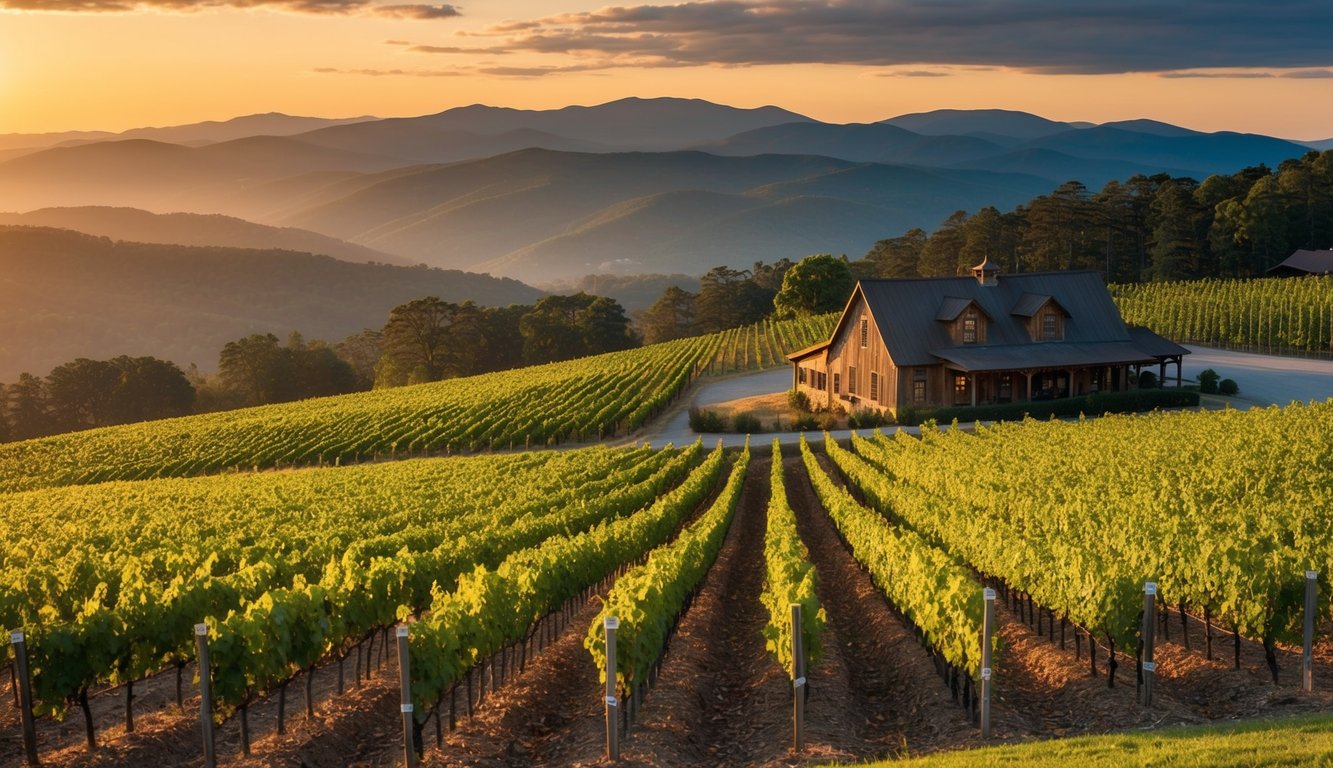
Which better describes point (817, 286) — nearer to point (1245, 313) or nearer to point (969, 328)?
point (1245, 313)

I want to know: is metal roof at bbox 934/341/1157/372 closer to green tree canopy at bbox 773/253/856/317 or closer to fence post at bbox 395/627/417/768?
fence post at bbox 395/627/417/768

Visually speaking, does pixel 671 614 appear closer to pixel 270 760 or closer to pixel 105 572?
pixel 270 760

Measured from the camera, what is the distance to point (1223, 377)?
2248 inches

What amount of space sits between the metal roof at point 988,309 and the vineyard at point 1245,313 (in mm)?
22685

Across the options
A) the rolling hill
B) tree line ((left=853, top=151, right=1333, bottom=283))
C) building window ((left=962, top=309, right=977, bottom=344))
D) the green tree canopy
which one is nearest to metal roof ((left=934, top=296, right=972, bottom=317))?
building window ((left=962, top=309, right=977, bottom=344))

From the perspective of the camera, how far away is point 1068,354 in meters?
49.6

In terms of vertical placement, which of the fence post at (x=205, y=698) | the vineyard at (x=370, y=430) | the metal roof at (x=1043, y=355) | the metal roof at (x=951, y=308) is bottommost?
the vineyard at (x=370, y=430)

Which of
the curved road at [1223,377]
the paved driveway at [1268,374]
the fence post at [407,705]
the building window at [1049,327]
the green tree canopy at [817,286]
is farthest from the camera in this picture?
the green tree canopy at [817,286]

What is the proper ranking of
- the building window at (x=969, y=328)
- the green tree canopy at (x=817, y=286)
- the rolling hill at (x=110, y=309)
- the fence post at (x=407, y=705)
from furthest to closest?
the rolling hill at (x=110, y=309) < the green tree canopy at (x=817, y=286) < the building window at (x=969, y=328) < the fence post at (x=407, y=705)

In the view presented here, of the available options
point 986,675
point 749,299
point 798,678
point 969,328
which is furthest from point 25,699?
point 749,299

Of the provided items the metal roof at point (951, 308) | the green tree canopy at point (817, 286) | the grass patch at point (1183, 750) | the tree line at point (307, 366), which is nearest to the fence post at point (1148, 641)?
the grass patch at point (1183, 750)

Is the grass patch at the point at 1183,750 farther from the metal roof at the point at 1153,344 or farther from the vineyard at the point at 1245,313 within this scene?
the vineyard at the point at 1245,313

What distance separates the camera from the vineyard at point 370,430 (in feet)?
165

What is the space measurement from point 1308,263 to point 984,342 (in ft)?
165
